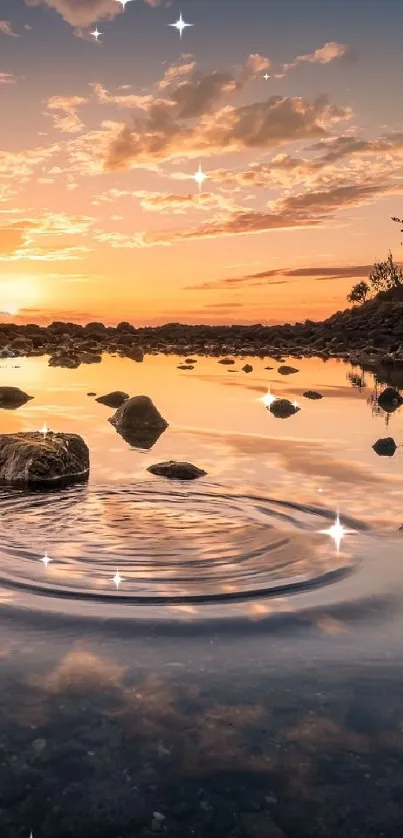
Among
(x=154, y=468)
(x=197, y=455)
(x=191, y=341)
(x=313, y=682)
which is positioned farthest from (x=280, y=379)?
(x=191, y=341)

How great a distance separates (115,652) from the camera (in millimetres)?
4891

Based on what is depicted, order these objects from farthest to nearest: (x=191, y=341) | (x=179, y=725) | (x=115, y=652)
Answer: (x=191, y=341)
(x=115, y=652)
(x=179, y=725)

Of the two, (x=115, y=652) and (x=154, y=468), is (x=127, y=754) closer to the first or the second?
(x=115, y=652)

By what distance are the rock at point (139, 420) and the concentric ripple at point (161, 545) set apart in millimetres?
5110

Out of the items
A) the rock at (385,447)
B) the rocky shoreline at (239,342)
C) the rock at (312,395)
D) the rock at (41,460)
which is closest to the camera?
the rock at (41,460)

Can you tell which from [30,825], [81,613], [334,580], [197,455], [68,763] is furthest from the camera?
[197,455]

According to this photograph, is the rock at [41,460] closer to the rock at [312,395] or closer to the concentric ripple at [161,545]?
the concentric ripple at [161,545]

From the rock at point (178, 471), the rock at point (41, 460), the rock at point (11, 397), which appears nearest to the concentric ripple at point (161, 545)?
the rock at point (41, 460)

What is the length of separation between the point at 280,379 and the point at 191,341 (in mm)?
50540

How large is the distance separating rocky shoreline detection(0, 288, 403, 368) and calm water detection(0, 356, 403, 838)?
30.0 metres

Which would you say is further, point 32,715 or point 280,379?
point 280,379

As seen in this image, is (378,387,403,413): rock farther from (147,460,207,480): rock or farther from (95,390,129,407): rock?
(147,460,207,480): rock

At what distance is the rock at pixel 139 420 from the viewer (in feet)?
49.3

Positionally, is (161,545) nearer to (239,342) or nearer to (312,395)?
(312,395)
